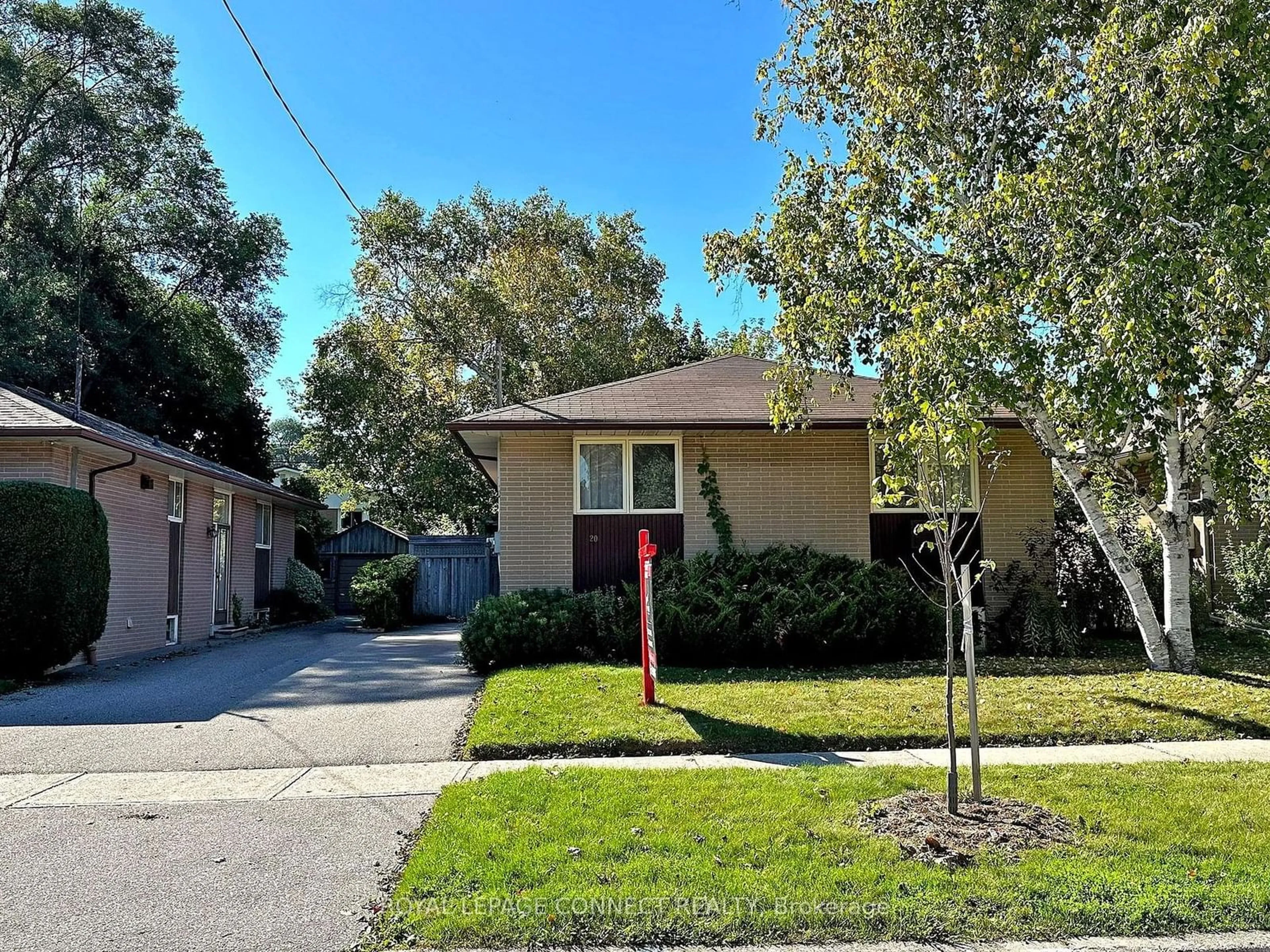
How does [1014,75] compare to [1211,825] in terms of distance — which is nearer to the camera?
[1211,825]

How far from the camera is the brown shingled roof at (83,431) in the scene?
11711mm

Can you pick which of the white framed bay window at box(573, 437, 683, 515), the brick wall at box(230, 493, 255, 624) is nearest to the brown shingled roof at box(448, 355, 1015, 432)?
the white framed bay window at box(573, 437, 683, 515)

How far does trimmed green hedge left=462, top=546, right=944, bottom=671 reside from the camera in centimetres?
1083

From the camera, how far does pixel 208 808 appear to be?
5746mm

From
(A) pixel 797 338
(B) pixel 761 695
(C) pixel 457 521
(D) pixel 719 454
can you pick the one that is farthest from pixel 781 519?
(C) pixel 457 521

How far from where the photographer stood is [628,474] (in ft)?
43.0

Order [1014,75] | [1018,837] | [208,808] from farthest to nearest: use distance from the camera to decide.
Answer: [1014,75]
[208,808]
[1018,837]

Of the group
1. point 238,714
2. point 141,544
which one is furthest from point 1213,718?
point 141,544

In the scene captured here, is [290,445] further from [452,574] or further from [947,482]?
[947,482]

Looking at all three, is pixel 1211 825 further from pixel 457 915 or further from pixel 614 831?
pixel 457 915

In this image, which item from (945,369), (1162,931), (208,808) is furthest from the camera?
(945,369)

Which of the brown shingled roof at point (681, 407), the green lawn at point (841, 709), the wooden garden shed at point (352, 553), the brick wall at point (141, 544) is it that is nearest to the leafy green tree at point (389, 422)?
the wooden garden shed at point (352, 553)

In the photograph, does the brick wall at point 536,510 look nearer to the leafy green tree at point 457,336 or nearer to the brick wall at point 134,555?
the brick wall at point 134,555

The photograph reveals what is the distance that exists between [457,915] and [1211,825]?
162 inches
